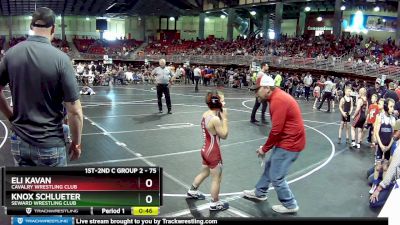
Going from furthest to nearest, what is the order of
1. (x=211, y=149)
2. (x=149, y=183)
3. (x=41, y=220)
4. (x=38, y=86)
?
(x=211, y=149) < (x=38, y=86) < (x=149, y=183) < (x=41, y=220)

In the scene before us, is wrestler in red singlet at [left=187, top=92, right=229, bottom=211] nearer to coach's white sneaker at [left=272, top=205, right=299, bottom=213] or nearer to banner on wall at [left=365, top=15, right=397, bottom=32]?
coach's white sneaker at [left=272, top=205, right=299, bottom=213]

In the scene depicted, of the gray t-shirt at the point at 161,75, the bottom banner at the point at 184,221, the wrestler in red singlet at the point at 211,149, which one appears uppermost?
the gray t-shirt at the point at 161,75

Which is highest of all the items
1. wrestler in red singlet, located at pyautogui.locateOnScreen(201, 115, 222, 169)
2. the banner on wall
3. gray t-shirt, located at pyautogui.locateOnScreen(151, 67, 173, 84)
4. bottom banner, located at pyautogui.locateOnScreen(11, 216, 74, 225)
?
the banner on wall

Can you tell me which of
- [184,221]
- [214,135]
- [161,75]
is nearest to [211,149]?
[214,135]

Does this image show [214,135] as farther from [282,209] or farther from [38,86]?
[38,86]

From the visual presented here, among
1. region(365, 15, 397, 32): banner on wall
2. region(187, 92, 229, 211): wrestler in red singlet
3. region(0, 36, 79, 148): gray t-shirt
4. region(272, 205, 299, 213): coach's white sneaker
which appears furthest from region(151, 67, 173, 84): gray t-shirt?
region(365, 15, 397, 32): banner on wall

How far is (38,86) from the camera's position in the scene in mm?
2959

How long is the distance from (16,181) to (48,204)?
0.25 m

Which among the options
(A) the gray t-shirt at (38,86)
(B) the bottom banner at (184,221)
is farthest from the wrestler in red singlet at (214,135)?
(B) the bottom banner at (184,221)

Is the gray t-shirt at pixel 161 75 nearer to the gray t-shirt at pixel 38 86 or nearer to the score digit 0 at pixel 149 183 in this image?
the gray t-shirt at pixel 38 86

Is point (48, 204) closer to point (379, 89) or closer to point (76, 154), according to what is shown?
point (76, 154)

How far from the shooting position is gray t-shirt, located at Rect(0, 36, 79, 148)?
293cm

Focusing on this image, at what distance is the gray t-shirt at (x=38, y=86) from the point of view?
2934mm

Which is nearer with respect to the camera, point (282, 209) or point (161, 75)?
point (282, 209)
